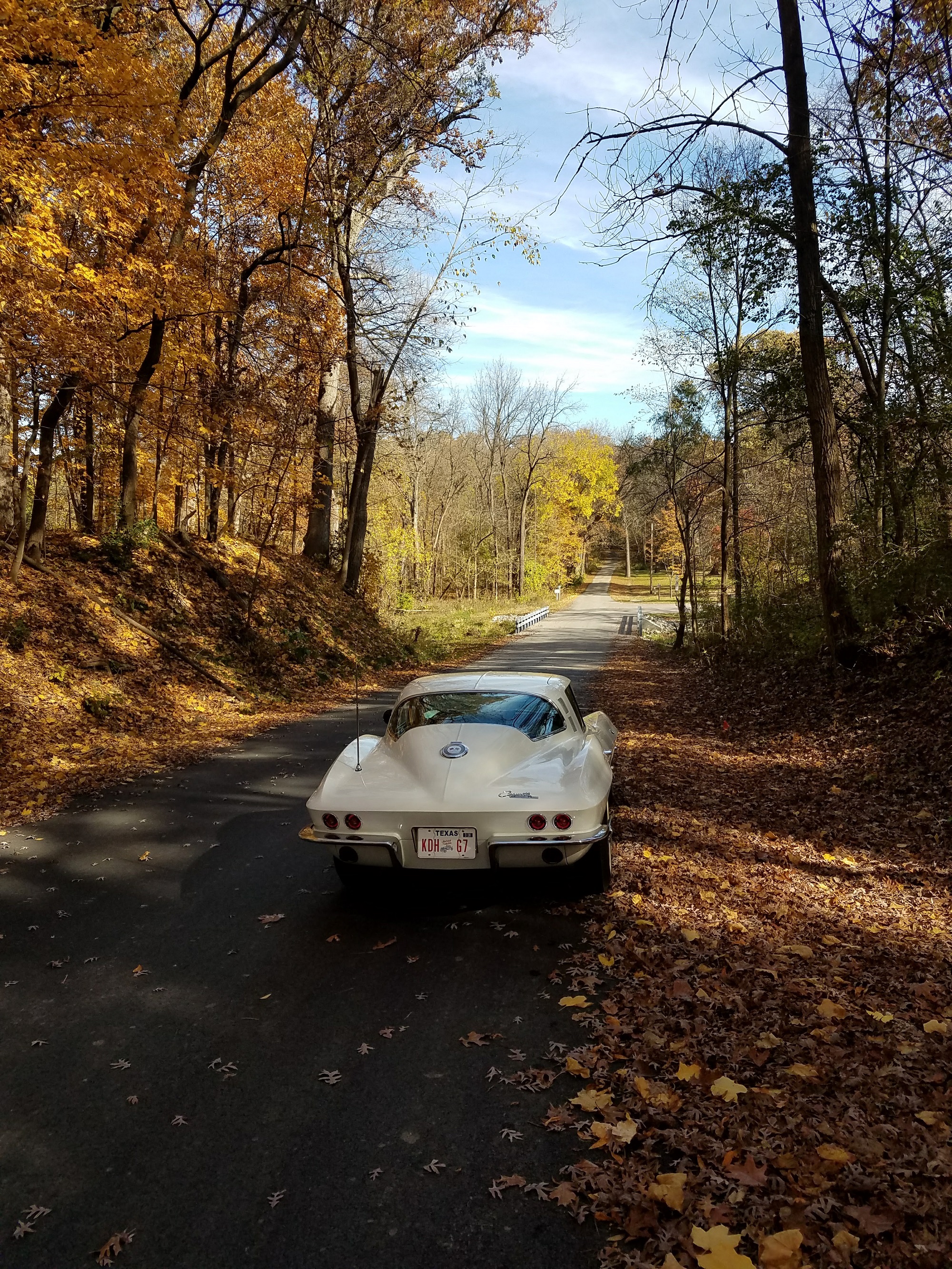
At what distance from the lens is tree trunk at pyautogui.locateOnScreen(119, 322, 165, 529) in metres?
13.1

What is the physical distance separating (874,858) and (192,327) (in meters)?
15.7

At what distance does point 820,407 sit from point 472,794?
8.79m

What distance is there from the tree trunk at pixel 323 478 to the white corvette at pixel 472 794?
1309 centimetres

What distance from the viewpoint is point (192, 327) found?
50.6 ft

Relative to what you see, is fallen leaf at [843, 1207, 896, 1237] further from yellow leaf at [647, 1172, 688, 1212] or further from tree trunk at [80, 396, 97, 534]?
tree trunk at [80, 396, 97, 534]

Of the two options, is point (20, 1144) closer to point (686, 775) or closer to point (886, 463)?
point (686, 775)

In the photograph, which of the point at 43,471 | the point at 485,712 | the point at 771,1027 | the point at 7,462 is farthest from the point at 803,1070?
the point at 7,462

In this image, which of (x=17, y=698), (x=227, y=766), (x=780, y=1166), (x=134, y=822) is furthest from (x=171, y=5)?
(x=780, y=1166)

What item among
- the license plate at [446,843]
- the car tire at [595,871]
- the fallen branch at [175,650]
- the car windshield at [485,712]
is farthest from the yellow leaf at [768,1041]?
the fallen branch at [175,650]

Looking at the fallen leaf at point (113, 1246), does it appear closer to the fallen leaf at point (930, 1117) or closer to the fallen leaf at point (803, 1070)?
the fallen leaf at point (803, 1070)

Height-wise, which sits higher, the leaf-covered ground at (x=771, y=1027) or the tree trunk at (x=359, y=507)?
the tree trunk at (x=359, y=507)

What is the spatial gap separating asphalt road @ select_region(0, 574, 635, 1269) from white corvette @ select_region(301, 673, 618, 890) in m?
0.50

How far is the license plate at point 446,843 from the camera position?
4.10m

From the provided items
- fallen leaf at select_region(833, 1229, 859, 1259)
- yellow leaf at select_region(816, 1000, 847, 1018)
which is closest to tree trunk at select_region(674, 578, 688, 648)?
yellow leaf at select_region(816, 1000, 847, 1018)
